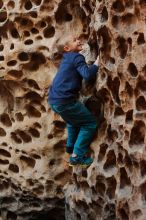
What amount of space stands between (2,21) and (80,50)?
2.54 feet

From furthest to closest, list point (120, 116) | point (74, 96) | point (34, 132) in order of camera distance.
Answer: point (34, 132) → point (74, 96) → point (120, 116)

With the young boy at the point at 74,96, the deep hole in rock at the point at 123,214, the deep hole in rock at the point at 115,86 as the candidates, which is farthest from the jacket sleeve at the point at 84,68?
the deep hole in rock at the point at 123,214

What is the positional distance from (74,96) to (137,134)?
0.59m

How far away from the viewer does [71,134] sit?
4453mm

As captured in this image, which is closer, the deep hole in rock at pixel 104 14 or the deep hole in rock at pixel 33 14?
the deep hole in rock at pixel 104 14

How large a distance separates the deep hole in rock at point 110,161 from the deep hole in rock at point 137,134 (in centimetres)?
30

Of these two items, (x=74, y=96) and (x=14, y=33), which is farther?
(x=14, y=33)

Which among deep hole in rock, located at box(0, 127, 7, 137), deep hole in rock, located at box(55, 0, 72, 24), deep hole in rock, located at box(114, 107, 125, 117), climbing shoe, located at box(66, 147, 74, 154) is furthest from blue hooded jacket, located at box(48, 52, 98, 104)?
deep hole in rock, located at box(0, 127, 7, 137)

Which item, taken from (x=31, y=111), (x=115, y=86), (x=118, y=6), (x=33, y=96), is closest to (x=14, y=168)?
(x=31, y=111)

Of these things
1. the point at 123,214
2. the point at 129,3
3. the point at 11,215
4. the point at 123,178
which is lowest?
the point at 11,215

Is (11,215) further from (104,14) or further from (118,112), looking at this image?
(104,14)

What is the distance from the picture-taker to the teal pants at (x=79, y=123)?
4.29m

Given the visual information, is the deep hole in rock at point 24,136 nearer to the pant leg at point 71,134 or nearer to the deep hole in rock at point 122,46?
the pant leg at point 71,134

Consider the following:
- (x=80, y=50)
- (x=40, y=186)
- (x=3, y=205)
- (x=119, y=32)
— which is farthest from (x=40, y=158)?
(x=119, y=32)
